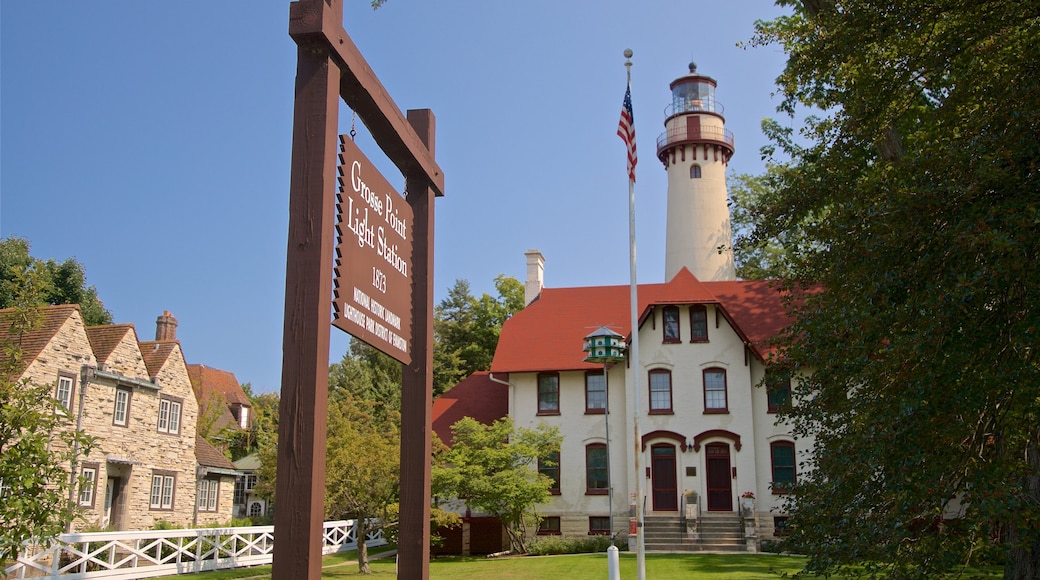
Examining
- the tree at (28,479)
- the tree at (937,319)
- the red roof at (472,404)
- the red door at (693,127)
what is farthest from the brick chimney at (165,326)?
the tree at (937,319)

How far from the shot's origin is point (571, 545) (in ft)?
96.6

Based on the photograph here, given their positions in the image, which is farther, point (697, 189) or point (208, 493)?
point (697, 189)

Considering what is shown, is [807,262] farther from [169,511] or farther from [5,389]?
[169,511]

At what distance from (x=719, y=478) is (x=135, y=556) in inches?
769

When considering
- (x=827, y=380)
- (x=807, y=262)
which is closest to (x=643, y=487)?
(x=807, y=262)

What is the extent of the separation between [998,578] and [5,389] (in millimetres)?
18619

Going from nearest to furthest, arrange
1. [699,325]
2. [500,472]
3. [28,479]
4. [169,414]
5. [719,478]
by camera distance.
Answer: [28,479], [500,472], [169,414], [719,478], [699,325]

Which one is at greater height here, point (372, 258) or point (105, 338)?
point (105, 338)

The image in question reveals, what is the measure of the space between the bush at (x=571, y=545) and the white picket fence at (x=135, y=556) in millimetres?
6860

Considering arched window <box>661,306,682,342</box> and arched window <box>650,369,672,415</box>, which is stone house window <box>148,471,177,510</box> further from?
arched window <box>661,306,682,342</box>

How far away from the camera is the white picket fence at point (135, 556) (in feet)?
59.0

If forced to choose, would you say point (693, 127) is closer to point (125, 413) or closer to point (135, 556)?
point (125, 413)

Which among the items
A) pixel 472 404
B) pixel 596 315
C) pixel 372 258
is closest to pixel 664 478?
pixel 596 315

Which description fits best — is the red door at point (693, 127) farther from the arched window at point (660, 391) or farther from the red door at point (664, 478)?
the red door at point (664, 478)
